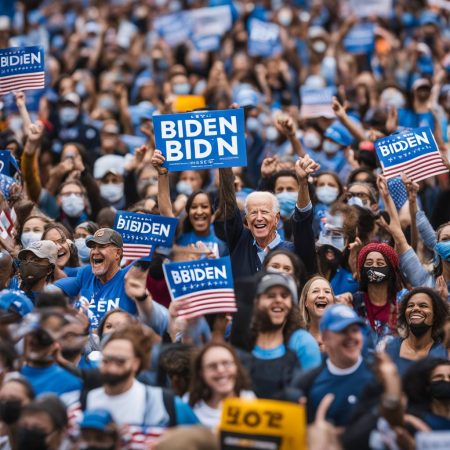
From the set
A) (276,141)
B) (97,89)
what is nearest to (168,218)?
(276,141)

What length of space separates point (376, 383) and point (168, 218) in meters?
3.23

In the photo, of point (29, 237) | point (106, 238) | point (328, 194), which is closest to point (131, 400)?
point (106, 238)

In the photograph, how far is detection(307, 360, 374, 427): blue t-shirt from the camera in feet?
21.8

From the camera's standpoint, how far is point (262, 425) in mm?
6250

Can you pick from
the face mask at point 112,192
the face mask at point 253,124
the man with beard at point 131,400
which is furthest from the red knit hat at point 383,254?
the face mask at point 253,124

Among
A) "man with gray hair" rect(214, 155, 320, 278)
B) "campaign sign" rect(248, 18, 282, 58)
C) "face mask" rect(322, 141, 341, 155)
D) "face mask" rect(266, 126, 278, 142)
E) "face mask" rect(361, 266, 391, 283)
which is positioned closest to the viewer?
"man with gray hair" rect(214, 155, 320, 278)

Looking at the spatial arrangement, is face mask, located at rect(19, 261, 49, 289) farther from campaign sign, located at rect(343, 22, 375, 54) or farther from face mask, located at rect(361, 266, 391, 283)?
campaign sign, located at rect(343, 22, 375, 54)

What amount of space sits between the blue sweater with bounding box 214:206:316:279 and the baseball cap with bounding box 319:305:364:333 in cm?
210

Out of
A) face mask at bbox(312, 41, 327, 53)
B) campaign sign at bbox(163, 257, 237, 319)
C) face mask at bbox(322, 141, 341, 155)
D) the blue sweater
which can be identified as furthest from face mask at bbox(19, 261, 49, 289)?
face mask at bbox(312, 41, 327, 53)

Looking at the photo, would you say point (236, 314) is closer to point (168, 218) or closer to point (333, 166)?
point (168, 218)

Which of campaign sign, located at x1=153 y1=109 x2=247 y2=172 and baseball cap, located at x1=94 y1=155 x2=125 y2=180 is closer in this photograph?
campaign sign, located at x1=153 y1=109 x2=247 y2=172

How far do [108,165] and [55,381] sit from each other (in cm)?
618

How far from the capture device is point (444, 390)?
6883 mm

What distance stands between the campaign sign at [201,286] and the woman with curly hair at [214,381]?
0.89 m
